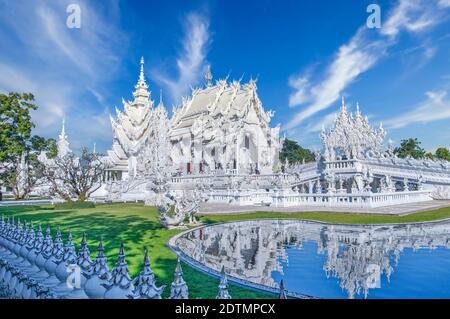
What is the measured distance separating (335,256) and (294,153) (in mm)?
66178

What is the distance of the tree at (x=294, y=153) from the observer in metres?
71.2

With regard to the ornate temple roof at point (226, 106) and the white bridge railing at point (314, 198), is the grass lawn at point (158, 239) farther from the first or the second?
the ornate temple roof at point (226, 106)

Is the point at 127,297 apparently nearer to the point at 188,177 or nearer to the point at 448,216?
the point at 448,216

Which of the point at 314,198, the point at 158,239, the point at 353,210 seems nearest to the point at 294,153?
the point at 314,198

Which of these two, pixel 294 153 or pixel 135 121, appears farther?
pixel 294 153

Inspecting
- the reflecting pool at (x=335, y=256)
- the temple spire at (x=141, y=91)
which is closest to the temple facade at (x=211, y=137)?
the temple spire at (x=141, y=91)

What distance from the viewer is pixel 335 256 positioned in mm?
8055

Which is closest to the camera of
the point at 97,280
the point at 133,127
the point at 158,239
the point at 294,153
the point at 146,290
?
the point at 146,290

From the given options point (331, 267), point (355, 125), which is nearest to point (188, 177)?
point (355, 125)

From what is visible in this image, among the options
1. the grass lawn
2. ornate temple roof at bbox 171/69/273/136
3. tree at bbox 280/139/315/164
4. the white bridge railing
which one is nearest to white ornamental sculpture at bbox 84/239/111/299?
the grass lawn

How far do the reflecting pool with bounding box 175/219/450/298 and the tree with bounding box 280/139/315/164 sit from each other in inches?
2302

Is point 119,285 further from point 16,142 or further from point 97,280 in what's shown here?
point 16,142
